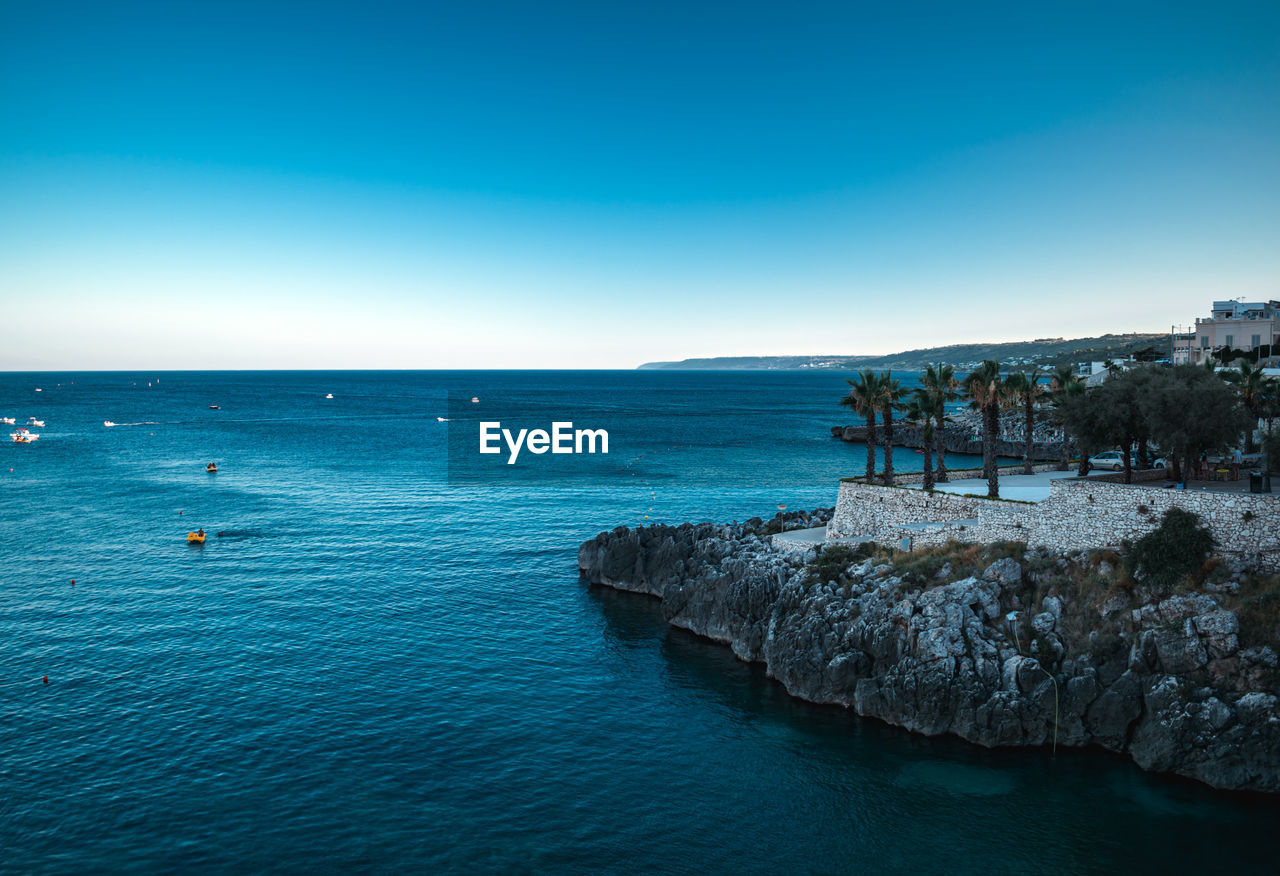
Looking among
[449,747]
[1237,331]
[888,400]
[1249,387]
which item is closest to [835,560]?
[888,400]

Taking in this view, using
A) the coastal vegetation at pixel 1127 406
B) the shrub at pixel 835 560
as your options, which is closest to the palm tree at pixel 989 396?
the coastal vegetation at pixel 1127 406

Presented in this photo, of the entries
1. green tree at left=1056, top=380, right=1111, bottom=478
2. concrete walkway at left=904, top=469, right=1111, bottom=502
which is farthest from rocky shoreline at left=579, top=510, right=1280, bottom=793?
green tree at left=1056, top=380, right=1111, bottom=478

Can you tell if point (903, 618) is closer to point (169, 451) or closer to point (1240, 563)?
point (1240, 563)

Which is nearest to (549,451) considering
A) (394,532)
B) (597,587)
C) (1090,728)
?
(394,532)

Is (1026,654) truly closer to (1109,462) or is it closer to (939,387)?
(939,387)

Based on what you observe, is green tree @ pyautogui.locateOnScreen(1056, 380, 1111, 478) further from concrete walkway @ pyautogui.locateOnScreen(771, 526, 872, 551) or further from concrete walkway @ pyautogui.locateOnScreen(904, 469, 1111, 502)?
concrete walkway @ pyautogui.locateOnScreen(771, 526, 872, 551)

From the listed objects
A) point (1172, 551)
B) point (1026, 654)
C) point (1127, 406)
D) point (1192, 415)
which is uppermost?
point (1127, 406)
